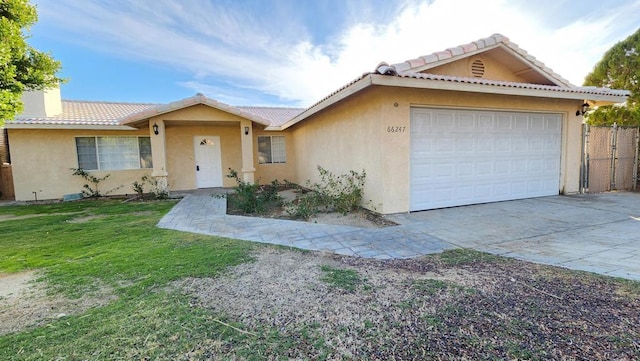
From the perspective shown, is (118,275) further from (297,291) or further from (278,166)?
(278,166)

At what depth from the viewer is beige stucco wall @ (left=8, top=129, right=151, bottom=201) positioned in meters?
10.6

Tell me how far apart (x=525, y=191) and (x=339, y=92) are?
6.23 meters

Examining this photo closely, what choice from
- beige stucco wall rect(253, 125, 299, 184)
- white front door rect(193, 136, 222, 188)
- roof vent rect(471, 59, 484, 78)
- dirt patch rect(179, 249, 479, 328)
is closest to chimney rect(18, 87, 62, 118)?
white front door rect(193, 136, 222, 188)

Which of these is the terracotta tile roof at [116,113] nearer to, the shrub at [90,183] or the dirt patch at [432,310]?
the shrub at [90,183]

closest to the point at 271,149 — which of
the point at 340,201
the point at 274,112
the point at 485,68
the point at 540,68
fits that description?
the point at 274,112

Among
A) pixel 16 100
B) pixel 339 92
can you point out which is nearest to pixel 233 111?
pixel 339 92

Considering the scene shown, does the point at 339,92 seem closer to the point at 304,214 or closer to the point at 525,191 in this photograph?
the point at 304,214

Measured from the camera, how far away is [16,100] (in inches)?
213

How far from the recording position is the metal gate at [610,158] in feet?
30.4

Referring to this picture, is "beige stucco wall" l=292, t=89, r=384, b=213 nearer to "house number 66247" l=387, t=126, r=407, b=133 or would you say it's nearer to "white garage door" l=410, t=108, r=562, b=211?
Answer: "house number 66247" l=387, t=126, r=407, b=133

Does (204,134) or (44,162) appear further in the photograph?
(204,134)

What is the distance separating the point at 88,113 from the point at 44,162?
9.32 ft

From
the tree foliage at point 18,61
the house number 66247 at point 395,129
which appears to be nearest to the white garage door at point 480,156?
the house number 66247 at point 395,129

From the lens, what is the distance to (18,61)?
5750 mm
